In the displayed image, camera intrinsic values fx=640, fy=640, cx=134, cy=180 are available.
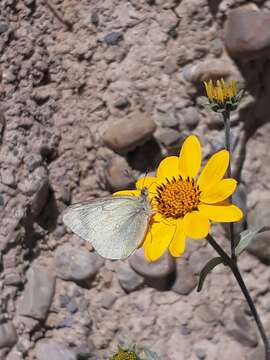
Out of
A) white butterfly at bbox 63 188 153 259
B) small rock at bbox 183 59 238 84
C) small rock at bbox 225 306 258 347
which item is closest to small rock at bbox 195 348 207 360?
small rock at bbox 225 306 258 347

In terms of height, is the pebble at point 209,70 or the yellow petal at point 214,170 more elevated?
the yellow petal at point 214,170

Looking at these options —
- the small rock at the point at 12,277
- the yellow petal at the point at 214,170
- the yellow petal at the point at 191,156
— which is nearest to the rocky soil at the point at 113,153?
the small rock at the point at 12,277

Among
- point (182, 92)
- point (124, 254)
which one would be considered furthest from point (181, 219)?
point (182, 92)

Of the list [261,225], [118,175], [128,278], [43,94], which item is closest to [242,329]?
[261,225]

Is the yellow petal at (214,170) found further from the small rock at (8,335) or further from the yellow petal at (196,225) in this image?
the small rock at (8,335)

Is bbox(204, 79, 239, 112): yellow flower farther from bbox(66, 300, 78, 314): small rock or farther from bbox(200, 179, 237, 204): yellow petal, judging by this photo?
bbox(66, 300, 78, 314): small rock

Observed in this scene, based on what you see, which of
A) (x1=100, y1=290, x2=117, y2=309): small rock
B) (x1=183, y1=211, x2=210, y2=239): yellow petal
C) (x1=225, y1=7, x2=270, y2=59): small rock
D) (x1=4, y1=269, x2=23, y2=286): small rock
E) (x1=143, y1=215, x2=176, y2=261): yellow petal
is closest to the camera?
(x1=183, y1=211, x2=210, y2=239): yellow petal

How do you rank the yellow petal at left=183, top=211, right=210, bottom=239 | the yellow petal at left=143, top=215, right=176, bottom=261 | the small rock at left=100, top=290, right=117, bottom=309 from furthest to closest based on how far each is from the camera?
the small rock at left=100, top=290, right=117, bottom=309, the yellow petal at left=143, top=215, right=176, bottom=261, the yellow petal at left=183, top=211, right=210, bottom=239
